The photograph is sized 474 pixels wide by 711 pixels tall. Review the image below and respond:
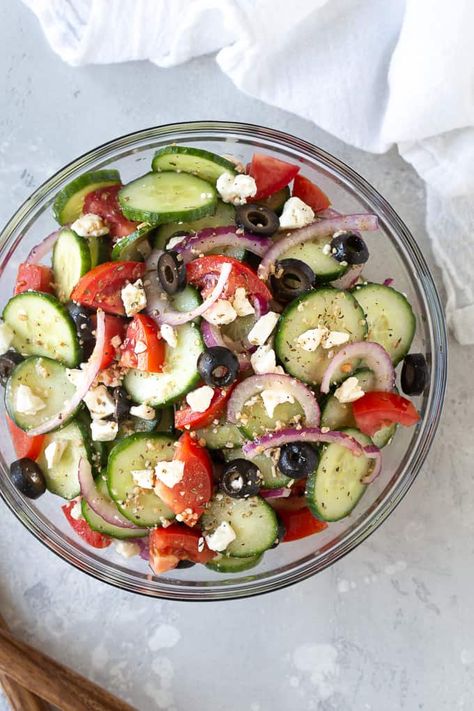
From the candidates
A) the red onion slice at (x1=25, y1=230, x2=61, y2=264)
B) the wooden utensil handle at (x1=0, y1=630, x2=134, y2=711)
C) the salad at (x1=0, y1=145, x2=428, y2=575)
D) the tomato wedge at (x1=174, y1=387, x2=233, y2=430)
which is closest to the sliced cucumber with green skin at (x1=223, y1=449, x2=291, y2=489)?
the salad at (x1=0, y1=145, x2=428, y2=575)

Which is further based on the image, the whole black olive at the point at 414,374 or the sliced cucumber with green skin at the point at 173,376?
the whole black olive at the point at 414,374

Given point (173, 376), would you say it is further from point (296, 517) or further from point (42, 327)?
point (296, 517)

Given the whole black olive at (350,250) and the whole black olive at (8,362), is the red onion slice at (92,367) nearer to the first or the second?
the whole black olive at (8,362)

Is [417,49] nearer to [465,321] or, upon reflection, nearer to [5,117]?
[465,321]

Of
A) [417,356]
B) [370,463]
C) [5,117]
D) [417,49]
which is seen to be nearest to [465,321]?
[417,356]

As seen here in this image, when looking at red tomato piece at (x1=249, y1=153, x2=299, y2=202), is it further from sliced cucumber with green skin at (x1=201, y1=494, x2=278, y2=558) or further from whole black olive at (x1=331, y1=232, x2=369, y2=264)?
sliced cucumber with green skin at (x1=201, y1=494, x2=278, y2=558)

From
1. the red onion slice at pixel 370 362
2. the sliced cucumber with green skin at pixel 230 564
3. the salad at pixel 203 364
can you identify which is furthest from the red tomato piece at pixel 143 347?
the sliced cucumber with green skin at pixel 230 564

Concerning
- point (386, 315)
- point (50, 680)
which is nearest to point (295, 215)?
point (386, 315)

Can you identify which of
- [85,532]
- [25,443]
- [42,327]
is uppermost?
[42,327]

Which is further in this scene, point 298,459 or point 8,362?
point 8,362
